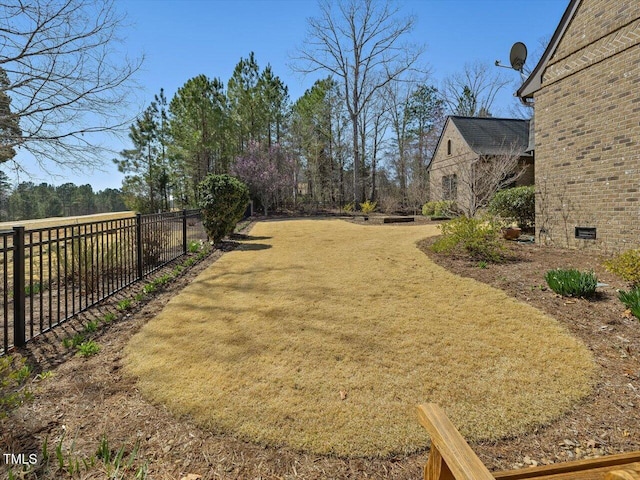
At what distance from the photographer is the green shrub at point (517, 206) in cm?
977

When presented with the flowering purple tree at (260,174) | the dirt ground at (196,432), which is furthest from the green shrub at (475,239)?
the flowering purple tree at (260,174)

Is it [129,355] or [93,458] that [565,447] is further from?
[129,355]

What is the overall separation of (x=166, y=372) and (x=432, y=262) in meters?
5.45

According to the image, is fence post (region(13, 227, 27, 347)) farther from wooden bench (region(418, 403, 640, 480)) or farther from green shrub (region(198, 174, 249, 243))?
green shrub (region(198, 174, 249, 243))

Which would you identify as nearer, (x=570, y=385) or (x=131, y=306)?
(x=570, y=385)

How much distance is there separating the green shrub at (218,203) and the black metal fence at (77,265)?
37 cm

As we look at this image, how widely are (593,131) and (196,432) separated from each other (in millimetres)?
8400

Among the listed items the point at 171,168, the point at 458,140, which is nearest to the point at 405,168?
the point at 458,140

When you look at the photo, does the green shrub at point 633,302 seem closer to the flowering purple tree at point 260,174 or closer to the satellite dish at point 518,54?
the satellite dish at point 518,54

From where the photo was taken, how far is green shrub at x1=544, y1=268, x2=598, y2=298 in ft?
14.4

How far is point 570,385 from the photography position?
270 cm

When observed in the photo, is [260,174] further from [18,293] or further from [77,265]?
[18,293]

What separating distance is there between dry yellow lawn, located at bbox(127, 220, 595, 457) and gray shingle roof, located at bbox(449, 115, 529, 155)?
16082mm

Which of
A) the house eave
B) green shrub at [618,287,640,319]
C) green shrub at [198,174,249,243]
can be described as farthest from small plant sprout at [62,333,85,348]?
the house eave
